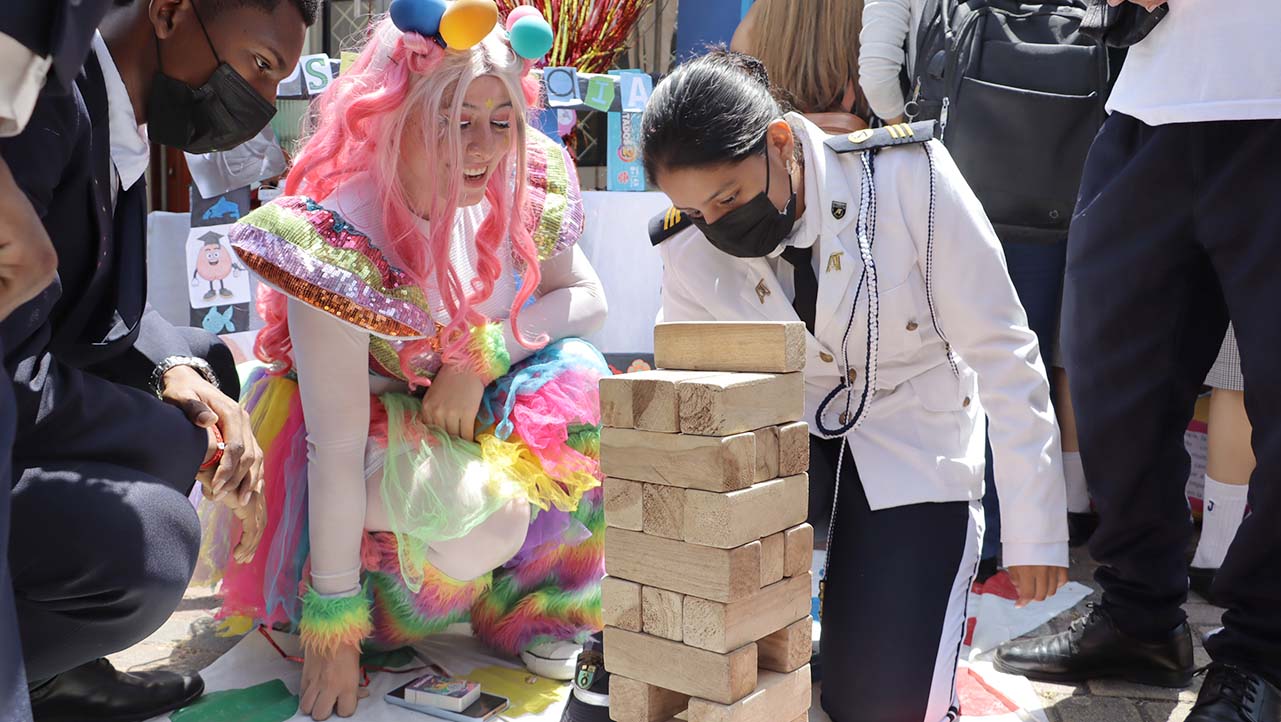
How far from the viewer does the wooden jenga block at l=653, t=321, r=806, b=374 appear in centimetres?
148

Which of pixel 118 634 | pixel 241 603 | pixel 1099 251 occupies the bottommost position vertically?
pixel 241 603

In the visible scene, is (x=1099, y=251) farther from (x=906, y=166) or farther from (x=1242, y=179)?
(x=906, y=166)

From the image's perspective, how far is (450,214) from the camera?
2.00 m

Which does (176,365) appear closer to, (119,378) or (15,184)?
(119,378)

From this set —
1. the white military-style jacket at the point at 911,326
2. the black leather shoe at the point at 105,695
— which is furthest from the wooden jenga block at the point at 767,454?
the black leather shoe at the point at 105,695

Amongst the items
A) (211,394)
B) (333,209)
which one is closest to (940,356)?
(333,209)

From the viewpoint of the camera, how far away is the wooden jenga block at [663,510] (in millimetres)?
1438

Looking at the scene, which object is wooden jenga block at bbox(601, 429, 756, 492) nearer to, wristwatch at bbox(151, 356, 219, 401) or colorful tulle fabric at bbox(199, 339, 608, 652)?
colorful tulle fabric at bbox(199, 339, 608, 652)

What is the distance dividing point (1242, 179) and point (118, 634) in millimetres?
2020

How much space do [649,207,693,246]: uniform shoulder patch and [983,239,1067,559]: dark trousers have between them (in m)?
1.06

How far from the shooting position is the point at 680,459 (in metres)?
1.42

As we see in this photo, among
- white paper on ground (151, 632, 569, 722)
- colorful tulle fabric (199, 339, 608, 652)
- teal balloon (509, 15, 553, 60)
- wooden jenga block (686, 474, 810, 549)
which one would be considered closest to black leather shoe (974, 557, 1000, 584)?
colorful tulle fabric (199, 339, 608, 652)

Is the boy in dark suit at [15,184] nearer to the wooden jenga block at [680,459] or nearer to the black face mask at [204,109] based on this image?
the black face mask at [204,109]

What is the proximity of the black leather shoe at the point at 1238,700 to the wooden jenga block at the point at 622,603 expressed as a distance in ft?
3.59
